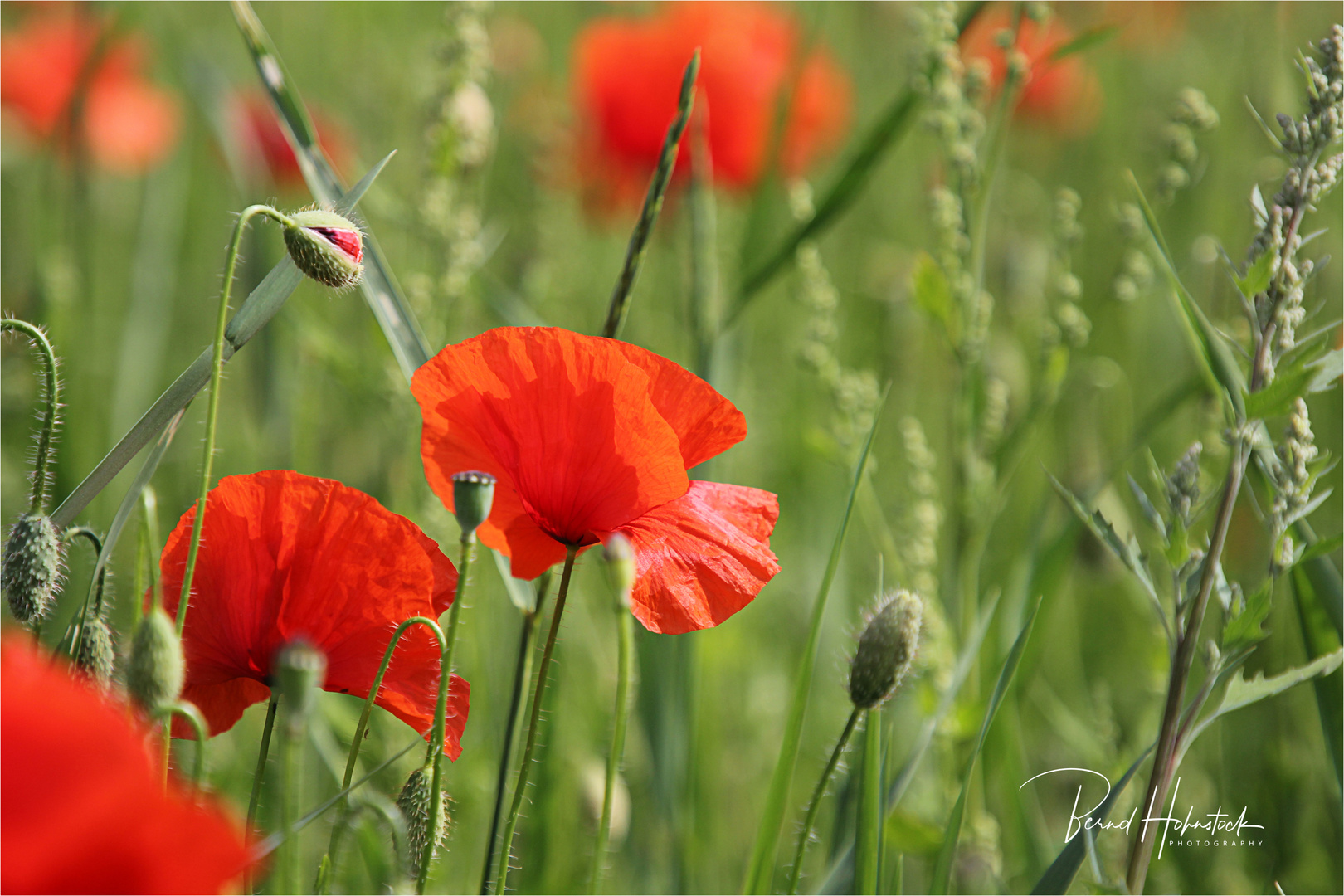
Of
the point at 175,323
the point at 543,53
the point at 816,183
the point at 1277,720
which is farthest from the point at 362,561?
the point at 543,53

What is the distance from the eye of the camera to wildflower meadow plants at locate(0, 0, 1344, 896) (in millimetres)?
547

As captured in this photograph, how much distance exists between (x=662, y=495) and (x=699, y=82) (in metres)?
1.35

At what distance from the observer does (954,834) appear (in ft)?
2.00

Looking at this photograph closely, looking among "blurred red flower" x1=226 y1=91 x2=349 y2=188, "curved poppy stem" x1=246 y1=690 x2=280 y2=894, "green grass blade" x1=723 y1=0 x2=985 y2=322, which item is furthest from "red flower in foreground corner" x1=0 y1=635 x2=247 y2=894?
"blurred red flower" x1=226 y1=91 x2=349 y2=188

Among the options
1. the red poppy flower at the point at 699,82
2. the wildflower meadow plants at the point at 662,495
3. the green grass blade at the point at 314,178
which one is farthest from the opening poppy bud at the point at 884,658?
the red poppy flower at the point at 699,82

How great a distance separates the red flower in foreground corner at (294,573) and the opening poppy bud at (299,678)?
187 mm

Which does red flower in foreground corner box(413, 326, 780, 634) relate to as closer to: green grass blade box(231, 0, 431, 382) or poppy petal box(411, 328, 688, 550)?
poppy petal box(411, 328, 688, 550)

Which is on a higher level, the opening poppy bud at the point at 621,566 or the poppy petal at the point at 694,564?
the poppy petal at the point at 694,564

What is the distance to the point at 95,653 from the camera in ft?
1.63

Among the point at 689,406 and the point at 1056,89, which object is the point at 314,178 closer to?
the point at 689,406

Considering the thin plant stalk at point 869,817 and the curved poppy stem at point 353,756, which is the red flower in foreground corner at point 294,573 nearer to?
the curved poppy stem at point 353,756

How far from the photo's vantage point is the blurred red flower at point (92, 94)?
2.02 meters

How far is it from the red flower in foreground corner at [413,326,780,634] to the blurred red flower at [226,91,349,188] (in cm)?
124

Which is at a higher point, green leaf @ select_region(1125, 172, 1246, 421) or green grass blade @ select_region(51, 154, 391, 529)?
green leaf @ select_region(1125, 172, 1246, 421)
